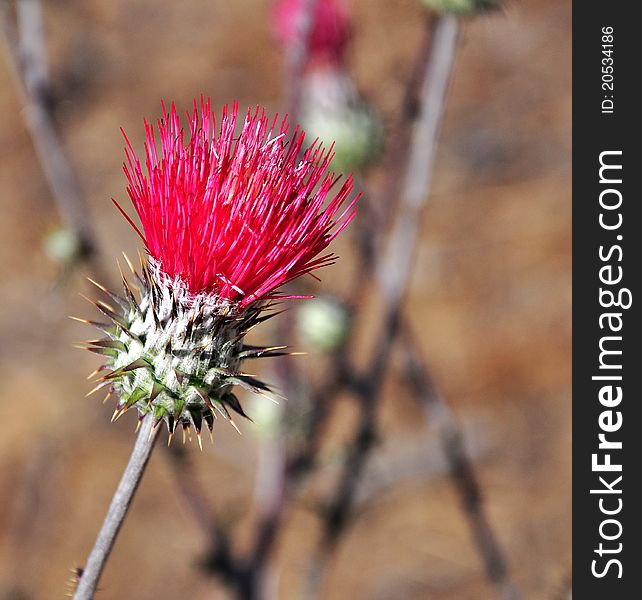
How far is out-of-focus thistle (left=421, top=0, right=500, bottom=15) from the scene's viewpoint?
456 cm

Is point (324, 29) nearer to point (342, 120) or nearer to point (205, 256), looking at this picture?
point (342, 120)

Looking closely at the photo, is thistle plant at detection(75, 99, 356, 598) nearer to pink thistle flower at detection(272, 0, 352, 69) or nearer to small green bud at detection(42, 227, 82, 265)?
small green bud at detection(42, 227, 82, 265)

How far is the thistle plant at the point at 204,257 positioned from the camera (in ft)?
8.54

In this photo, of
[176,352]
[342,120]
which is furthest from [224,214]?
[342,120]

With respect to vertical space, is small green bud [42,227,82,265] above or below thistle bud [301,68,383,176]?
below

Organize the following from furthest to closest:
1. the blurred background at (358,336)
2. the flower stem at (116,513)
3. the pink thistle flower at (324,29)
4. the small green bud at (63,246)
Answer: the blurred background at (358,336) → the pink thistle flower at (324,29) → the small green bud at (63,246) → the flower stem at (116,513)

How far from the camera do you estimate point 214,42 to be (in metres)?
11.5

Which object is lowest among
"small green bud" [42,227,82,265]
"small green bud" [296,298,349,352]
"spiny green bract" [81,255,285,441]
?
"spiny green bract" [81,255,285,441]

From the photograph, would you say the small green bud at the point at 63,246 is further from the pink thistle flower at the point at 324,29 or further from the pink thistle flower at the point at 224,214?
the pink thistle flower at the point at 324,29

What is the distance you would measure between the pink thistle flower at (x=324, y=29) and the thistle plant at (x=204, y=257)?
121 inches

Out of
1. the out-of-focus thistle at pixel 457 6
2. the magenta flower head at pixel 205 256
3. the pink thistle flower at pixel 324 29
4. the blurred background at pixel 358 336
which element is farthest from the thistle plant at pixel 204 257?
the blurred background at pixel 358 336

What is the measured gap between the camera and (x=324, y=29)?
5.68 metres

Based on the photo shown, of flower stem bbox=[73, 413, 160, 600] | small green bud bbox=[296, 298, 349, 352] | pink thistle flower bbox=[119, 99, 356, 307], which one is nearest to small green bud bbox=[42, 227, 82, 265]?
small green bud bbox=[296, 298, 349, 352]

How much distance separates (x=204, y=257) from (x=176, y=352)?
0.32 m
